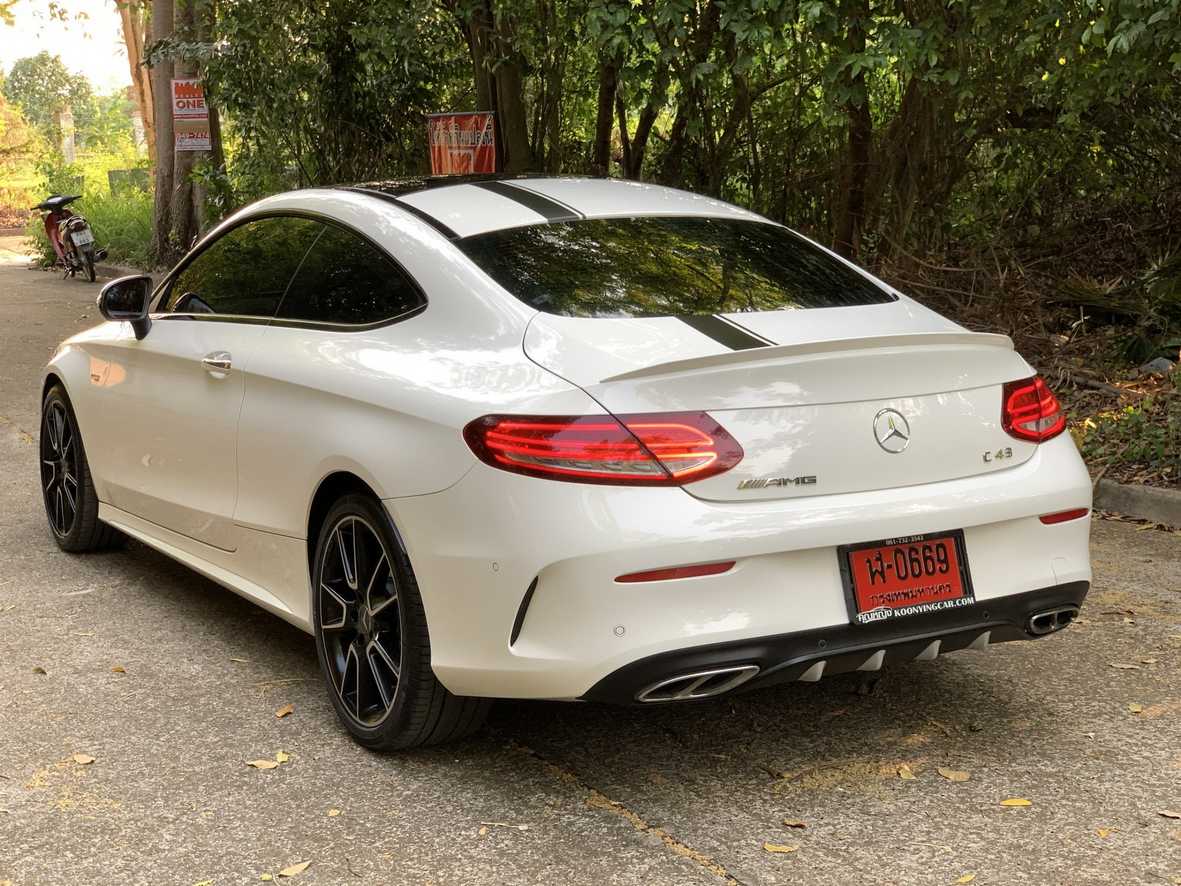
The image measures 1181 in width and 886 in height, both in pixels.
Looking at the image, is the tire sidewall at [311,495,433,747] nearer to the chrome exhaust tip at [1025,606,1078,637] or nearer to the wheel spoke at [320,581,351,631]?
the wheel spoke at [320,581,351,631]

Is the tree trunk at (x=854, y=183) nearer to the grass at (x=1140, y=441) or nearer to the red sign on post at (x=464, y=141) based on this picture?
the red sign on post at (x=464, y=141)

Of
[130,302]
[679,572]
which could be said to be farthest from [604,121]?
[679,572]

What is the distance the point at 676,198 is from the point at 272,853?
8.32ft

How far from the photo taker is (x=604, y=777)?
4086mm

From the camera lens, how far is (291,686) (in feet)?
16.2

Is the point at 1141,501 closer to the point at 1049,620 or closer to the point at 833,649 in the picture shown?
the point at 1049,620

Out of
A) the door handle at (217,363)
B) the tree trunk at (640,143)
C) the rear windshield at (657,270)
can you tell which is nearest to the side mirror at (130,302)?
the door handle at (217,363)

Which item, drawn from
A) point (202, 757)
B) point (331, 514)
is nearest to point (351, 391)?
point (331, 514)

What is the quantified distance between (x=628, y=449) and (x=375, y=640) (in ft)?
3.62

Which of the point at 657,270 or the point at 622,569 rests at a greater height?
the point at 657,270

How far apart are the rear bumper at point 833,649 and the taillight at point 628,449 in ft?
1.41

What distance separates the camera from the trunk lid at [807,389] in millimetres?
3660

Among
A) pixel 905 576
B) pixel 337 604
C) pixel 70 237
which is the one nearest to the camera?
pixel 905 576

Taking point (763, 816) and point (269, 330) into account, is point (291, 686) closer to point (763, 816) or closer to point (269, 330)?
point (269, 330)
